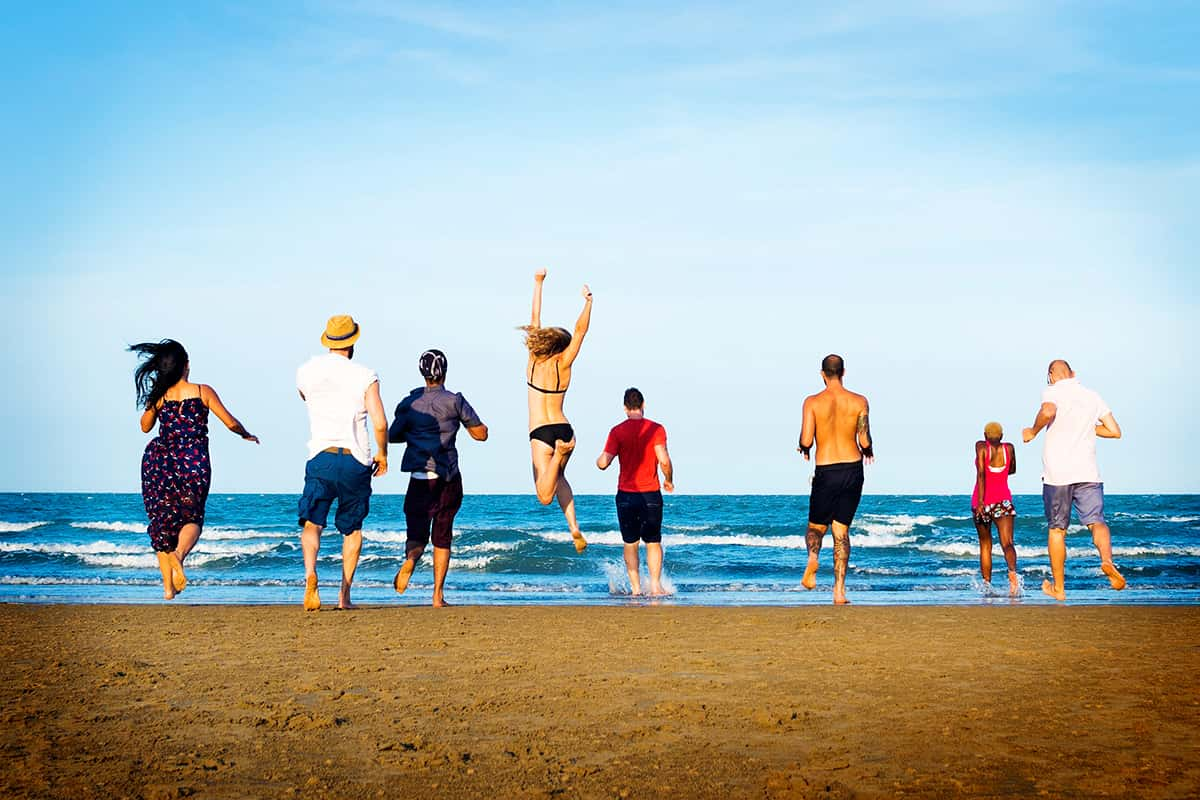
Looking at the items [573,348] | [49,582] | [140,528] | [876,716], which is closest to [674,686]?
[876,716]

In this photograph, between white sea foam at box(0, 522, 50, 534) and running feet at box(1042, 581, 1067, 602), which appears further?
white sea foam at box(0, 522, 50, 534)

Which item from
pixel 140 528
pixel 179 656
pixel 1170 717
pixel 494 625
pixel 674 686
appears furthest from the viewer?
pixel 140 528

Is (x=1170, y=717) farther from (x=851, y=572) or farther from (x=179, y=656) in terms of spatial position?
(x=851, y=572)

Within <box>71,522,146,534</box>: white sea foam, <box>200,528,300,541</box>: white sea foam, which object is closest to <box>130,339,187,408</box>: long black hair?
<box>200,528,300,541</box>: white sea foam

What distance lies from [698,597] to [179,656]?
23.4 ft

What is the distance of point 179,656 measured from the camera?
6523 mm

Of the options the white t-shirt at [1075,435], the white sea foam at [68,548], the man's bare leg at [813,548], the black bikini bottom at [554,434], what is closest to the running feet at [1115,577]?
the white t-shirt at [1075,435]

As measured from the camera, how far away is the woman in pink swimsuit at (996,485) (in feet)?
40.7

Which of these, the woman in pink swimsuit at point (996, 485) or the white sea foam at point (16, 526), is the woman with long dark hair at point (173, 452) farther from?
the white sea foam at point (16, 526)

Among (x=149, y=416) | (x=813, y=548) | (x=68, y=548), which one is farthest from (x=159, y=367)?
(x=68, y=548)

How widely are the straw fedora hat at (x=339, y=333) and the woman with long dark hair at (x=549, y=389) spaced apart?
1.56 m

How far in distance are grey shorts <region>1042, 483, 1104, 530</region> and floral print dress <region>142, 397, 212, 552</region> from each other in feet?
22.5

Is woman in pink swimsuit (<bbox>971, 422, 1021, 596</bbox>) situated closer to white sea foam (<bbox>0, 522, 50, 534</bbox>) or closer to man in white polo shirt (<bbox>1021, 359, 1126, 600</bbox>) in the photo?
man in white polo shirt (<bbox>1021, 359, 1126, 600</bbox>)

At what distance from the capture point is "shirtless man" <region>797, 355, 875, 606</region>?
10195 millimetres
